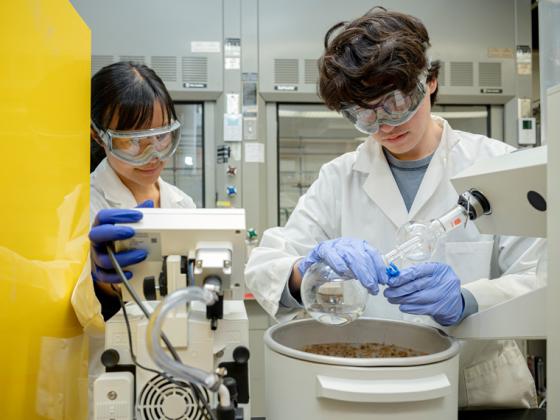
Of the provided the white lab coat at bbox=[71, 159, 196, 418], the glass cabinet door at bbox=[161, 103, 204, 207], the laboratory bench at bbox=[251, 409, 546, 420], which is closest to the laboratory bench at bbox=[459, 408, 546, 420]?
the laboratory bench at bbox=[251, 409, 546, 420]

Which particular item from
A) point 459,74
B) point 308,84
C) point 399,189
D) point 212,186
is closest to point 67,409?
point 399,189

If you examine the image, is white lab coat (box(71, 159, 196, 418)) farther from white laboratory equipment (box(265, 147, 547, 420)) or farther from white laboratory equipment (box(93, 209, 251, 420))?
white laboratory equipment (box(265, 147, 547, 420))

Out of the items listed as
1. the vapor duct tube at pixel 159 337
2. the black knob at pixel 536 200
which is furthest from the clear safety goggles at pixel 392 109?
the vapor duct tube at pixel 159 337

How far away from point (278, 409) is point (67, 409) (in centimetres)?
44

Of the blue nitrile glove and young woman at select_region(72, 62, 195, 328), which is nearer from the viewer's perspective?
the blue nitrile glove

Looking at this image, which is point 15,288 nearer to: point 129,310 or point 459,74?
point 129,310

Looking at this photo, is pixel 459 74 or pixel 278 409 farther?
pixel 459 74

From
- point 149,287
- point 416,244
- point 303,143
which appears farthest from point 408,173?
point 303,143

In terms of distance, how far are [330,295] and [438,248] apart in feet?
1.47

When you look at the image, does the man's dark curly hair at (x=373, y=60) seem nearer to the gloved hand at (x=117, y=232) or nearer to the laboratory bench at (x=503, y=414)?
the gloved hand at (x=117, y=232)

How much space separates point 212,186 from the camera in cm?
302

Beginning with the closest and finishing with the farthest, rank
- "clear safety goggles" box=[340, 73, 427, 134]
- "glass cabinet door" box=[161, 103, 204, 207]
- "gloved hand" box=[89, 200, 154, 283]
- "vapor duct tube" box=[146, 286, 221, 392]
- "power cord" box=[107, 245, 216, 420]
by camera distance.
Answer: "vapor duct tube" box=[146, 286, 221, 392] < "power cord" box=[107, 245, 216, 420] < "gloved hand" box=[89, 200, 154, 283] < "clear safety goggles" box=[340, 73, 427, 134] < "glass cabinet door" box=[161, 103, 204, 207]

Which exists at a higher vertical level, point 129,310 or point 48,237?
point 48,237

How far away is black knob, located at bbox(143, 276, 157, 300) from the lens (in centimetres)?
80
